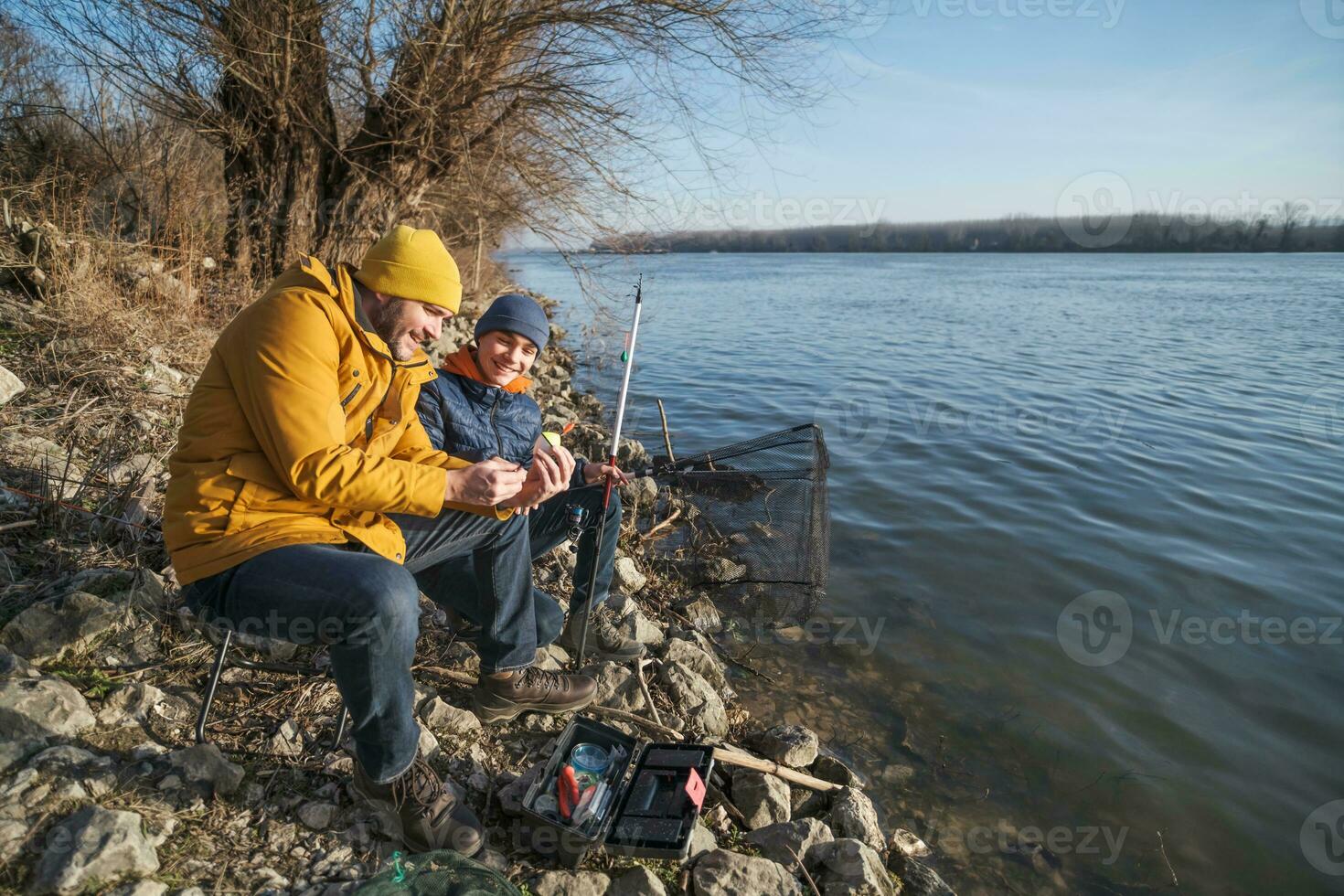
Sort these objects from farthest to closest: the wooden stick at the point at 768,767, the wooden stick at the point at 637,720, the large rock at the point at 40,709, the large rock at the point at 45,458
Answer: the large rock at the point at 45,458
the wooden stick at the point at 637,720
the wooden stick at the point at 768,767
the large rock at the point at 40,709

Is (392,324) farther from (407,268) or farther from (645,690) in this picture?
(645,690)

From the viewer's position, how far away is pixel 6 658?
2.41 meters

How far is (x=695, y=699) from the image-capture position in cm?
351

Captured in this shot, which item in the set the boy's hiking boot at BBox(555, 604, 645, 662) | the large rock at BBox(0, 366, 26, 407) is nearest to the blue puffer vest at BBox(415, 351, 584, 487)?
the boy's hiking boot at BBox(555, 604, 645, 662)

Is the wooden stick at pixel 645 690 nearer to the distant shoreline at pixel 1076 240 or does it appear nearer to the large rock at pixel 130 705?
the large rock at pixel 130 705

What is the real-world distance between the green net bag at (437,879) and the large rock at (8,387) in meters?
3.69

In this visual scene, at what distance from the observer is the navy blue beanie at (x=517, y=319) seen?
3082mm

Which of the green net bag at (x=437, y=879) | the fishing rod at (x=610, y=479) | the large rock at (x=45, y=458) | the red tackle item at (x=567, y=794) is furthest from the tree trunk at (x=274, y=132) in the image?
the green net bag at (x=437, y=879)

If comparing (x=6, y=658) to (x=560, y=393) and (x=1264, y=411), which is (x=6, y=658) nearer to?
(x=560, y=393)

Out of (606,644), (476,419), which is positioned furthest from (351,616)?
(606,644)

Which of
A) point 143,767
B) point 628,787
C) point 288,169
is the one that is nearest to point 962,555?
point 628,787

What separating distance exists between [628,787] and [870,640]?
242cm

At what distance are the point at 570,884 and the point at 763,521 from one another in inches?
91.7

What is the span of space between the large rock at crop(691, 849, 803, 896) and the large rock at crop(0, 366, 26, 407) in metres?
4.32
